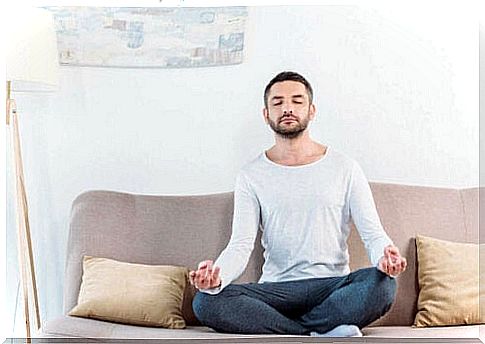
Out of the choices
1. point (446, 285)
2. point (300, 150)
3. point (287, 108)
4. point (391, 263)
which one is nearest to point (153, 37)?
Result: point (287, 108)

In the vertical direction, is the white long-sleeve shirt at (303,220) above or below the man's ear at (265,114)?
below

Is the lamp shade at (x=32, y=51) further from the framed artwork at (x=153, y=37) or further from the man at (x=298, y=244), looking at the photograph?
the man at (x=298, y=244)

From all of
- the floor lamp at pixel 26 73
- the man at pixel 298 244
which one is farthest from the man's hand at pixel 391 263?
the floor lamp at pixel 26 73

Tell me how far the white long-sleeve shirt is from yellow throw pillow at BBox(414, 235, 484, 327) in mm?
Answer: 154

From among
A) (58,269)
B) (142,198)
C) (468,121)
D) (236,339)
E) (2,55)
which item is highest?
(2,55)

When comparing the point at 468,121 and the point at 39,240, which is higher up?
the point at 468,121

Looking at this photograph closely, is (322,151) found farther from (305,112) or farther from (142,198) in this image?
(142,198)

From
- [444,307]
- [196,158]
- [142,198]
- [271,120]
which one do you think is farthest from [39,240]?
[444,307]

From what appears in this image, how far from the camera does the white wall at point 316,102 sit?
3383 mm

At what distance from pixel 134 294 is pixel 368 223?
0.84m

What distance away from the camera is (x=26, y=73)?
11.2 ft

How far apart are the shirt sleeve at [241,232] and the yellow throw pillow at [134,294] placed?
15 cm

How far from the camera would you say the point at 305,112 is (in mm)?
3365

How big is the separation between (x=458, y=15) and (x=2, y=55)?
63.2 inches
